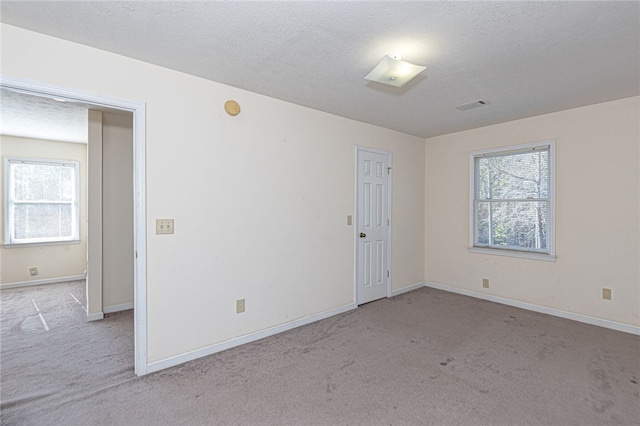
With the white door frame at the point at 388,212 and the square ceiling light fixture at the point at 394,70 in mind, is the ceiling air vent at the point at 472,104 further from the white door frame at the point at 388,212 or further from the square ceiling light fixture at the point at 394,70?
the square ceiling light fixture at the point at 394,70

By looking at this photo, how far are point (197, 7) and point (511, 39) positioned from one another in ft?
6.45

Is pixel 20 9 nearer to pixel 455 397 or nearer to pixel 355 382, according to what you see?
pixel 355 382

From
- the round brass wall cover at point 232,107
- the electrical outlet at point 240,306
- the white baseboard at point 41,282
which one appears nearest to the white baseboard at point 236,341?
the electrical outlet at point 240,306

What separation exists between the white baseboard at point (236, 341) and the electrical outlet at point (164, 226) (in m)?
1.03

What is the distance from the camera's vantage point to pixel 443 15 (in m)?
1.75

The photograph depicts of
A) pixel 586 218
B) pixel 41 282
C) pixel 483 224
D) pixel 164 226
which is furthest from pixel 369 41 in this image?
pixel 41 282

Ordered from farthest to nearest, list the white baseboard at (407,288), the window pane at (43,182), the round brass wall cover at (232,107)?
the window pane at (43,182), the white baseboard at (407,288), the round brass wall cover at (232,107)

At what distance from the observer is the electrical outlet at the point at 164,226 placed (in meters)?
2.42

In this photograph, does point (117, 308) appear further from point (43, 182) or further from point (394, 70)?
point (394, 70)

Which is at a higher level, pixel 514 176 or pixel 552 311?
pixel 514 176

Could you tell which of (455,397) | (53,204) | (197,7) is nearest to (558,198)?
(455,397)

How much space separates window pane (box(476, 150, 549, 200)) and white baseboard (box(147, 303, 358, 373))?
8.57 feet

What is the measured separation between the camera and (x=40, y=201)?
16.8 ft

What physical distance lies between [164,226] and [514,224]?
4169 millimetres
